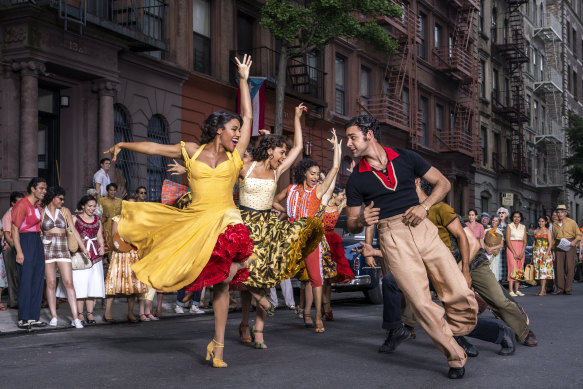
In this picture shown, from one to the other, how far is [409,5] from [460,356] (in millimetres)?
29030

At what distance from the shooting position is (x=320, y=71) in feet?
84.6

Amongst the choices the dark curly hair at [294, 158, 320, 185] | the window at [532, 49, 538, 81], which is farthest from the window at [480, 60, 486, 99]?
the dark curly hair at [294, 158, 320, 185]

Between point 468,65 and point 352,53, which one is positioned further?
point 468,65

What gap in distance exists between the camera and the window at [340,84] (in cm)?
2856

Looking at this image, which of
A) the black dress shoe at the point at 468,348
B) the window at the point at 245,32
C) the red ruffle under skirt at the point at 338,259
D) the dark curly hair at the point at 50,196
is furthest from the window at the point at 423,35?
the black dress shoe at the point at 468,348

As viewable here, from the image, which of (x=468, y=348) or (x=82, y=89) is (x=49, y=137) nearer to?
(x=82, y=89)

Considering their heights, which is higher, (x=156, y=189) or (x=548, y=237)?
(x=156, y=189)

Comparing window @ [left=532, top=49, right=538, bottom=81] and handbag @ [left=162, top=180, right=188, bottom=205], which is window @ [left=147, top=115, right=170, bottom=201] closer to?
handbag @ [left=162, top=180, right=188, bottom=205]

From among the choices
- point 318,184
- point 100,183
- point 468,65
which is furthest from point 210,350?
point 468,65

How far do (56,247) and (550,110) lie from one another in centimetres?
4911

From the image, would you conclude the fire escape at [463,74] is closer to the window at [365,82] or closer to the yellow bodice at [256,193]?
the window at [365,82]

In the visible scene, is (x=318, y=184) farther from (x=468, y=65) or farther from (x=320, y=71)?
(x=468, y=65)

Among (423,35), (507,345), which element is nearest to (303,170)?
(507,345)

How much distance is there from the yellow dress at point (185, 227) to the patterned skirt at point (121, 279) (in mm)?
4389
